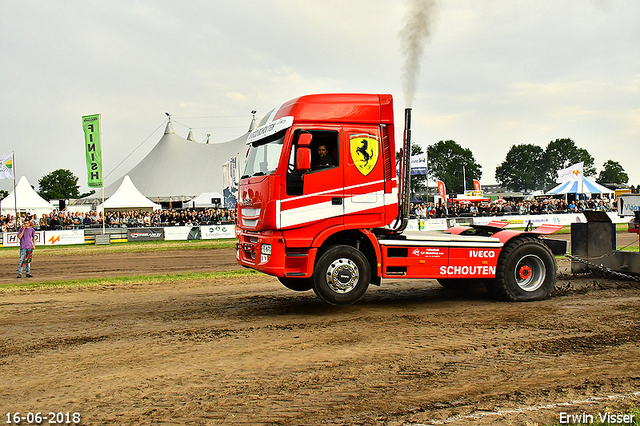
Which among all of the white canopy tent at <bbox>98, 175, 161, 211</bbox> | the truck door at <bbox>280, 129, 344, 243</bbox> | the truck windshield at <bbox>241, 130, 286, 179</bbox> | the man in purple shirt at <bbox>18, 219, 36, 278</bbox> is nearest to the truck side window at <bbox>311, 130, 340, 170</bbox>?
the truck door at <bbox>280, 129, 344, 243</bbox>

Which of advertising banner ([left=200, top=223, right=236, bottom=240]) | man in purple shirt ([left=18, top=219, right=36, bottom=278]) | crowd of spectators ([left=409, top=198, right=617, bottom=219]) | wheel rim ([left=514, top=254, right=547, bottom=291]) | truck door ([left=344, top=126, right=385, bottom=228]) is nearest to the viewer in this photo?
truck door ([left=344, top=126, right=385, bottom=228])

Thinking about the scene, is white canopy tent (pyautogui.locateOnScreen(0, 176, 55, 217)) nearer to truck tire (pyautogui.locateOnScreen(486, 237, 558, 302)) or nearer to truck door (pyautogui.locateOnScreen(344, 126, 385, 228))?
truck door (pyautogui.locateOnScreen(344, 126, 385, 228))

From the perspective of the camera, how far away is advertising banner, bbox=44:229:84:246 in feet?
92.5

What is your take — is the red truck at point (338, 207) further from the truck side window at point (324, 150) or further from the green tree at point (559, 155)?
the green tree at point (559, 155)

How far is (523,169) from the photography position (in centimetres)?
13388

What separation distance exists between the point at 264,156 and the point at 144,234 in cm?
2410

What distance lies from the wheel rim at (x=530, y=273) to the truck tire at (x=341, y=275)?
289cm

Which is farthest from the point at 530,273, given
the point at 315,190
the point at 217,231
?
the point at 217,231

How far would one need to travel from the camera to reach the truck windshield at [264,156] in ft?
24.1

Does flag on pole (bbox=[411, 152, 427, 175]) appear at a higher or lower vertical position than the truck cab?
higher

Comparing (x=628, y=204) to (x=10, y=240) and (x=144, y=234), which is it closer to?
(x=144, y=234)

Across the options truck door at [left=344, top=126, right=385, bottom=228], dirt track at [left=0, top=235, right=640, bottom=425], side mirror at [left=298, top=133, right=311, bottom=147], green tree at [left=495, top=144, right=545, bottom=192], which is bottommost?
dirt track at [left=0, top=235, right=640, bottom=425]

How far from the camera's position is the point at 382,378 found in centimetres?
475

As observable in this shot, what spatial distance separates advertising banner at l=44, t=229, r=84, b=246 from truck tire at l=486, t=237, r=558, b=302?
26.3 m
